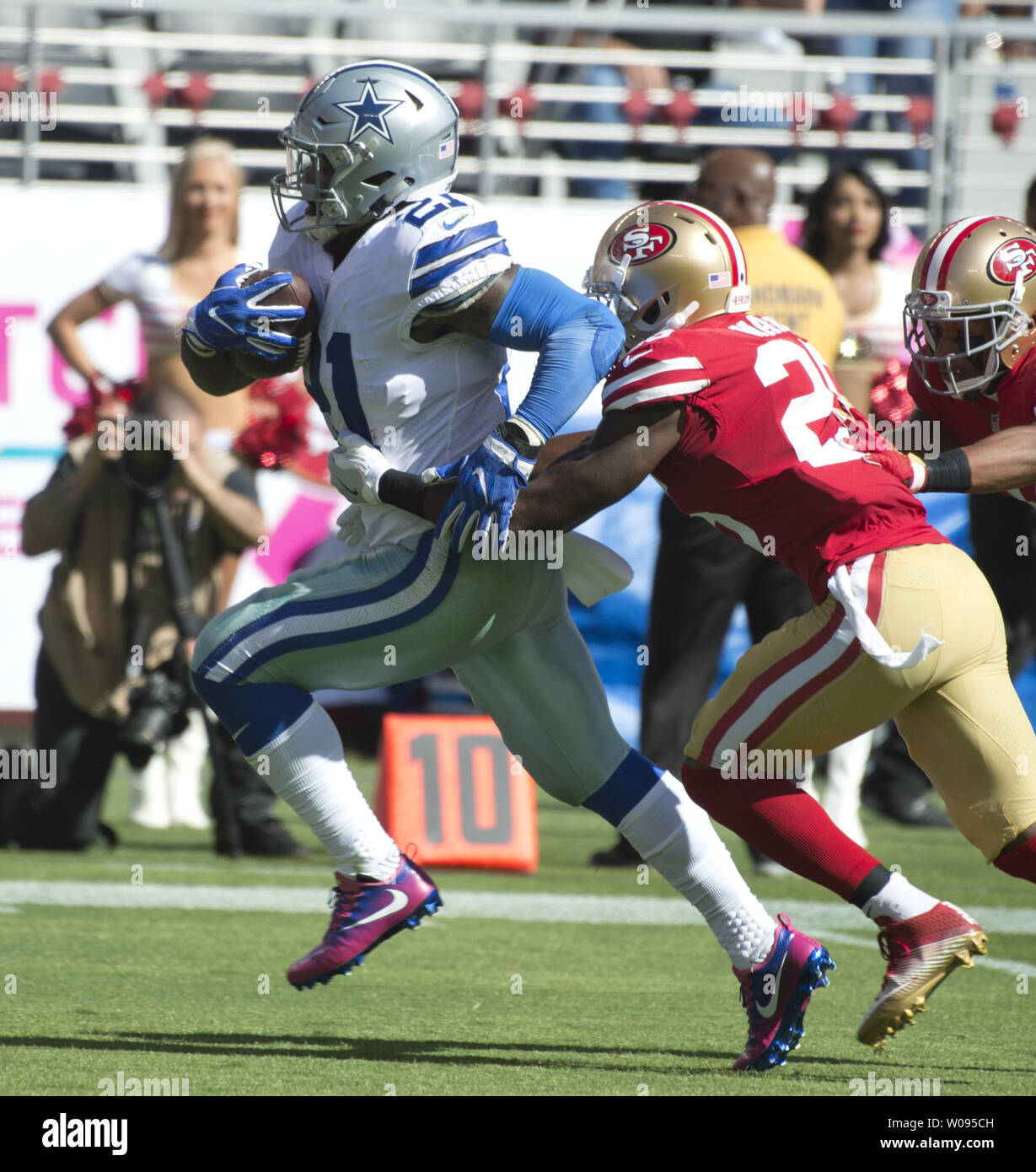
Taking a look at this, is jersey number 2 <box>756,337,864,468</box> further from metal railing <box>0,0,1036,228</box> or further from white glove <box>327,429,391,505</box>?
metal railing <box>0,0,1036,228</box>

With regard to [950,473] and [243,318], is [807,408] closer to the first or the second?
[950,473]

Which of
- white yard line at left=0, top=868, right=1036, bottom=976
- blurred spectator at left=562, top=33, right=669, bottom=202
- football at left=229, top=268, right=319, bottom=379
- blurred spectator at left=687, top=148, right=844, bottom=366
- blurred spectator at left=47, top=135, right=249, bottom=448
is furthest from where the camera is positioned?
blurred spectator at left=562, top=33, right=669, bottom=202

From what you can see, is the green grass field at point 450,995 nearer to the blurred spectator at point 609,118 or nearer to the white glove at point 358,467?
the white glove at point 358,467

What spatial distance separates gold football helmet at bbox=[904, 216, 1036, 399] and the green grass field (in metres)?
1.32

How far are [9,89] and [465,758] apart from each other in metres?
5.45

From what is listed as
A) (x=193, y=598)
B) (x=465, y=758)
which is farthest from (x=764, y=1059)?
(x=193, y=598)

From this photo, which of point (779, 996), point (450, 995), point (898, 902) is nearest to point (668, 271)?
point (898, 902)

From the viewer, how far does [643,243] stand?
3385mm

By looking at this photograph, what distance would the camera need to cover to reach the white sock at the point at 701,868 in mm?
3352

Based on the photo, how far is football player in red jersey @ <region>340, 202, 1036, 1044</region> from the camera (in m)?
3.19

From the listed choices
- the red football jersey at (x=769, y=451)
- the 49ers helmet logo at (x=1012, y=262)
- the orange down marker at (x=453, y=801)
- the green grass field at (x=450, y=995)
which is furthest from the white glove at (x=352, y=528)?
the orange down marker at (x=453, y=801)

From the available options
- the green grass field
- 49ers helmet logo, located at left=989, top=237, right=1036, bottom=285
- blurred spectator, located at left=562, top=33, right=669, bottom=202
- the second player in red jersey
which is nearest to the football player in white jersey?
the second player in red jersey

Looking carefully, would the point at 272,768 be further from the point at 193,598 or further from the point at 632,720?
the point at 632,720

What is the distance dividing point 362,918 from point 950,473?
51.9 inches
